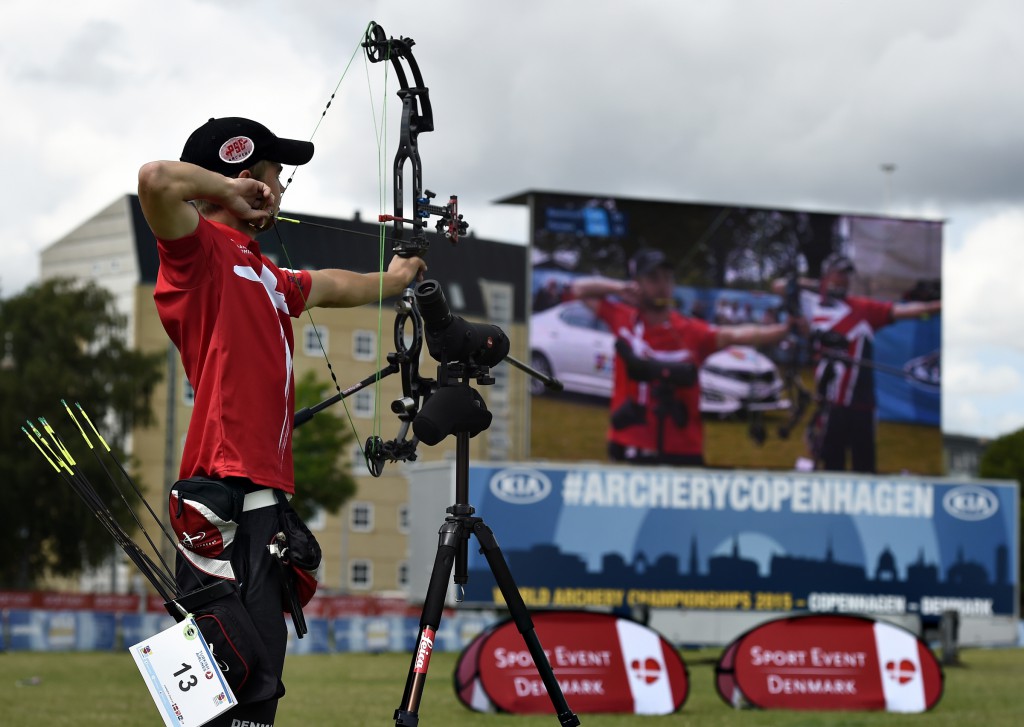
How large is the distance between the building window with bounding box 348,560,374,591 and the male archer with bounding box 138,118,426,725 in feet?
260

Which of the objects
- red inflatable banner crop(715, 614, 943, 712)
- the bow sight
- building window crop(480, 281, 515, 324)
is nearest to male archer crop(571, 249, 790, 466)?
red inflatable banner crop(715, 614, 943, 712)

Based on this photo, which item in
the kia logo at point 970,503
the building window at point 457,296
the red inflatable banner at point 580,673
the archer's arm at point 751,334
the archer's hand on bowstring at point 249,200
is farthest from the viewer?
the building window at point 457,296

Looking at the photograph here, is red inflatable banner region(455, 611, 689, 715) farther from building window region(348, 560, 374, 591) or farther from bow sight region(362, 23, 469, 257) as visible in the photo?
building window region(348, 560, 374, 591)

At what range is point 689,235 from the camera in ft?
119

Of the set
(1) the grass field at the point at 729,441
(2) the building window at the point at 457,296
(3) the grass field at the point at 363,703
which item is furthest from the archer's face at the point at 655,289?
(2) the building window at the point at 457,296

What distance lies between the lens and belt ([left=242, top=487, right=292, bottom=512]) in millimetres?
4504

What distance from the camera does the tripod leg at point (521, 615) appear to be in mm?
5094

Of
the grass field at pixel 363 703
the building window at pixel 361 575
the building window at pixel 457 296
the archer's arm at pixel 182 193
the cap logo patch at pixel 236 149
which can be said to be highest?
the building window at pixel 457 296

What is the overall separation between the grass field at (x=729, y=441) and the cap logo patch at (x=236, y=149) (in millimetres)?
30116

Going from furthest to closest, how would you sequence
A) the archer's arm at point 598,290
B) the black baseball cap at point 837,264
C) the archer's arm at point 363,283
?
the black baseball cap at point 837,264
the archer's arm at point 598,290
the archer's arm at point 363,283

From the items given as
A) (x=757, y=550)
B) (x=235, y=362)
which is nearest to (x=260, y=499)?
(x=235, y=362)

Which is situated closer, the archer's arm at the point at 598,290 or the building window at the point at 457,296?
the archer's arm at the point at 598,290

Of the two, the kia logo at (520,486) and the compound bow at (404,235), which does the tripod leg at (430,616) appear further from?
the kia logo at (520,486)

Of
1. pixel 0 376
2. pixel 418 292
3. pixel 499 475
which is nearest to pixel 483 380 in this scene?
pixel 418 292
